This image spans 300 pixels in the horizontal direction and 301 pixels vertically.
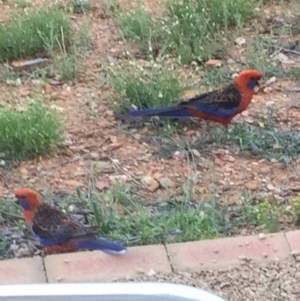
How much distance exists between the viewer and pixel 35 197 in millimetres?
3270

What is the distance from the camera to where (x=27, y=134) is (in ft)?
12.6

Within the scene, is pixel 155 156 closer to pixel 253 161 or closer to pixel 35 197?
pixel 253 161

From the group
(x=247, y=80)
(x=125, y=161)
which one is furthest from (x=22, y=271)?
(x=247, y=80)

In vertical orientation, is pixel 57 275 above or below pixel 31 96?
above

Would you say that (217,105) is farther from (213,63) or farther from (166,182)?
(213,63)

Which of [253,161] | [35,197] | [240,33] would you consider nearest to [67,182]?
[35,197]

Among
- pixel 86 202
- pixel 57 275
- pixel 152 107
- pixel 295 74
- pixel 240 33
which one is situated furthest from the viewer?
pixel 240 33

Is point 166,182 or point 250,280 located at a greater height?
point 250,280

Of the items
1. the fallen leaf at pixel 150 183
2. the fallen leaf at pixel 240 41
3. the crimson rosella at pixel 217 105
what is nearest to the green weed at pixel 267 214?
the fallen leaf at pixel 150 183

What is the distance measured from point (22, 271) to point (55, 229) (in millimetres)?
268

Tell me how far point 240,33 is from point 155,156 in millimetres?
1365

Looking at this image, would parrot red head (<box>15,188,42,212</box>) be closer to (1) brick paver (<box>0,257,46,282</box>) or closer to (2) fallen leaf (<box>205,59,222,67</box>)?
(1) brick paver (<box>0,257,46,282</box>)

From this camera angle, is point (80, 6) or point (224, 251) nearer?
point (224, 251)

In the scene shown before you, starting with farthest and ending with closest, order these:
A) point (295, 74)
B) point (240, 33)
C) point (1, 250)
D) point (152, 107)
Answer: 1. point (240, 33)
2. point (295, 74)
3. point (152, 107)
4. point (1, 250)
